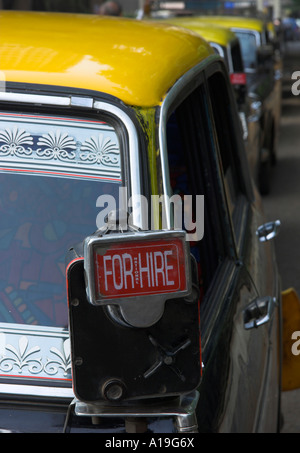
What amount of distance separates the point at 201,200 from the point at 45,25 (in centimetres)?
76

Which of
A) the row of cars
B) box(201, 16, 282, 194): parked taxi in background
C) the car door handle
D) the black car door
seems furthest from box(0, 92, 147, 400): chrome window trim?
box(201, 16, 282, 194): parked taxi in background

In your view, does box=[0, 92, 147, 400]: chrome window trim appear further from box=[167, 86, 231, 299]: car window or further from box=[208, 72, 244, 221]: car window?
box=[208, 72, 244, 221]: car window

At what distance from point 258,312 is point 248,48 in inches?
328

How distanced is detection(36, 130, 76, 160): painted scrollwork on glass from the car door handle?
0.80m

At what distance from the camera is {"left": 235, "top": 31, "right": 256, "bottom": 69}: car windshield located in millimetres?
10133

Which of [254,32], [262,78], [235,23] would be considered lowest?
[262,78]

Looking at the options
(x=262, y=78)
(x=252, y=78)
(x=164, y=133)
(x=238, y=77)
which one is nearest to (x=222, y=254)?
(x=164, y=133)

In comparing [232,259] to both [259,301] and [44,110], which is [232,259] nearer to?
[259,301]

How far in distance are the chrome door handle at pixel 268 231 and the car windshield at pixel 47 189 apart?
1.20 metres

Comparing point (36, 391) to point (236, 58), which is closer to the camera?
point (36, 391)

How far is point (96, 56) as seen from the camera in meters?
2.07

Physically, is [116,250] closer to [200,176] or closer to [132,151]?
[132,151]

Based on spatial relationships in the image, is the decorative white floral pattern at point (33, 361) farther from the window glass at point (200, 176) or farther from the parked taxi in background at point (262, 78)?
the parked taxi in background at point (262, 78)

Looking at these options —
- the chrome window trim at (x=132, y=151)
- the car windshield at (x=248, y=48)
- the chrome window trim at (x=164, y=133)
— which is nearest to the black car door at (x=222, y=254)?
the chrome window trim at (x=164, y=133)
